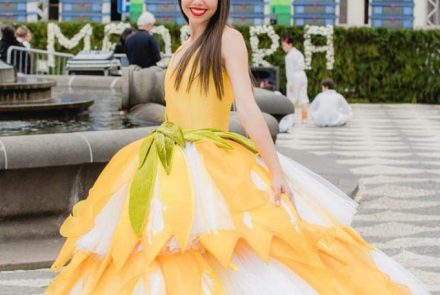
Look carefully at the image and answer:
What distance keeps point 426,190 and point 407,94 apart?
13803 millimetres

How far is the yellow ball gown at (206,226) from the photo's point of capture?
12.2 ft

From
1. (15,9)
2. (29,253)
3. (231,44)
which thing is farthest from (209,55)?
(15,9)

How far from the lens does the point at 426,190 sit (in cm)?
1018

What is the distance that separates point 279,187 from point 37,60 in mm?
17819

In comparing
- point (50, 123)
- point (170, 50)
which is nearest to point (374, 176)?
point (50, 123)

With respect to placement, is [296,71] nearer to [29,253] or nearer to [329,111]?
[329,111]

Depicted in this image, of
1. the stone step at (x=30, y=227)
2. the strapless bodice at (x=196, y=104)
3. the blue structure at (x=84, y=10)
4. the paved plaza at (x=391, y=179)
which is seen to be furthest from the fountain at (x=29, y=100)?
the blue structure at (x=84, y=10)

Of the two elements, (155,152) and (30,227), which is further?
(30,227)

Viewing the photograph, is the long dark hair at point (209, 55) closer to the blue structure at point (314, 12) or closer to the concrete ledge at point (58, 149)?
the concrete ledge at point (58, 149)

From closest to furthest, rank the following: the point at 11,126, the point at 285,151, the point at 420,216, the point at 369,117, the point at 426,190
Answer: the point at 420,216 < the point at 11,126 < the point at 426,190 < the point at 285,151 < the point at 369,117

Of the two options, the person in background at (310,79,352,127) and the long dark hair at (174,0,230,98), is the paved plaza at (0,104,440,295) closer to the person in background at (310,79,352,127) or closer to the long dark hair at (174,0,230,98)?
the person in background at (310,79,352,127)

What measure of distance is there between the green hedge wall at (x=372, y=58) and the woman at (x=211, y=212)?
1891cm

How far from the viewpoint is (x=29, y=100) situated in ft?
35.6

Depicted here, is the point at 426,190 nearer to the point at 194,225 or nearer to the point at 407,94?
the point at 194,225
